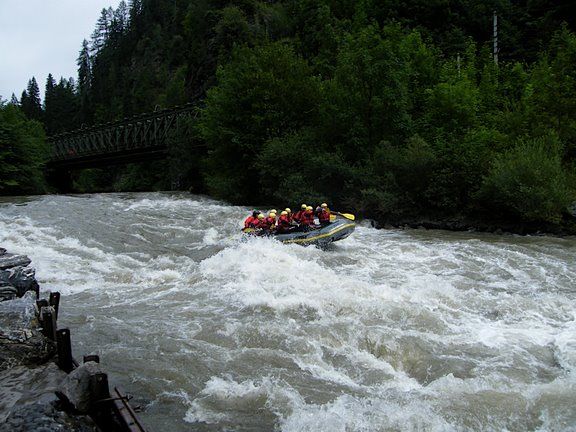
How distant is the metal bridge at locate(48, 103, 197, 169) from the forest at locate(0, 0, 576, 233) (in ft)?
13.5

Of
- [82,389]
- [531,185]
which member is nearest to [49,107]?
[531,185]

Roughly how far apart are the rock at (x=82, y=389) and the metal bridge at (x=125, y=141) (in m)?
35.4

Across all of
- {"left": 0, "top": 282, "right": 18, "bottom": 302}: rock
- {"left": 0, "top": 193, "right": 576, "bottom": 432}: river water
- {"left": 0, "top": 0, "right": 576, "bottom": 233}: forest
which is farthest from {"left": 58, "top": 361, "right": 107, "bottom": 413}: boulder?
{"left": 0, "top": 0, "right": 576, "bottom": 233}: forest

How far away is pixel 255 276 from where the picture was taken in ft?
39.3

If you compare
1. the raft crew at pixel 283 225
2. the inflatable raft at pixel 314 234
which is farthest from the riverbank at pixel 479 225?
the raft crew at pixel 283 225

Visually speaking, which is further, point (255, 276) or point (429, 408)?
point (255, 276)

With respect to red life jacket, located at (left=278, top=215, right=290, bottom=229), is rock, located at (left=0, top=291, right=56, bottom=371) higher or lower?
lower

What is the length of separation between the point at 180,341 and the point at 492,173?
14.8 m

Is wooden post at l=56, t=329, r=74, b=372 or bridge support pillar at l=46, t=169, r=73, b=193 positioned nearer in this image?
wooden post at l=56, t=329, r=74, b=372

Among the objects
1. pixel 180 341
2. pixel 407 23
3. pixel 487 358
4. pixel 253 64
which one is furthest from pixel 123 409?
pixel 407 23

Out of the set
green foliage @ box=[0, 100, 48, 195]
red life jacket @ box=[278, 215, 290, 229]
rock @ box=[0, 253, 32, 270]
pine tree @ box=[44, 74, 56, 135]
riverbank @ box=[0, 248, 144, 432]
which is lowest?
riverbank @ box=[0, 248, 144, 432]

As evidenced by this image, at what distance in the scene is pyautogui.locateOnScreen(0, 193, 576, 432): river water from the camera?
6336mm

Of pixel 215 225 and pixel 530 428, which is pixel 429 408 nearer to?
pixel 530 428

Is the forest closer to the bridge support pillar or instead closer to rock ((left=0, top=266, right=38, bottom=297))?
the bridge support pillar
